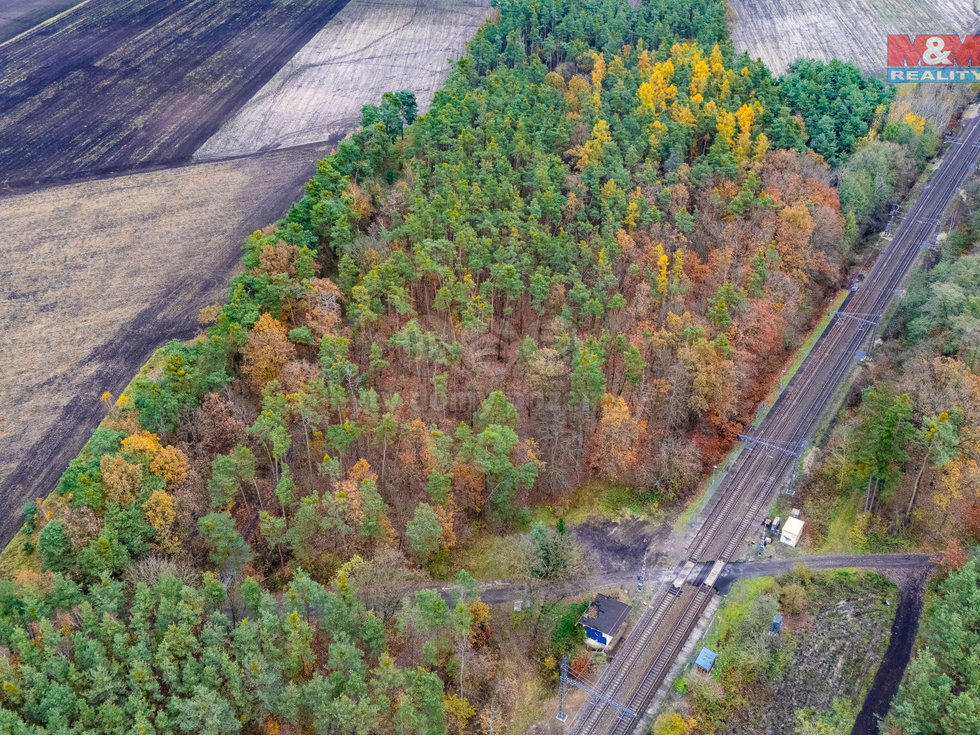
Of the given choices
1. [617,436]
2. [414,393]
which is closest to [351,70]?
[414,393]

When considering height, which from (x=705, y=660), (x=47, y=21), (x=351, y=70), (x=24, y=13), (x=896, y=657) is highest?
(x=24, y=13)

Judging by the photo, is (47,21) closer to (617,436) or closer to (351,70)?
(351,70)

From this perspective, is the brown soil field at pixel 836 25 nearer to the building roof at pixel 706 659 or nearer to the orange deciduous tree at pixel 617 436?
the orange deciduous tree at pixel 617 436

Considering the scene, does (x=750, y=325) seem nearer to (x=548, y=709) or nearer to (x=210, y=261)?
(x=548, y=709)

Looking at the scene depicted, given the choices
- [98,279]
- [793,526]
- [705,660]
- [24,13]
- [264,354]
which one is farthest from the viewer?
[24,13]

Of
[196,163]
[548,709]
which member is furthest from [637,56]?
[548,709]

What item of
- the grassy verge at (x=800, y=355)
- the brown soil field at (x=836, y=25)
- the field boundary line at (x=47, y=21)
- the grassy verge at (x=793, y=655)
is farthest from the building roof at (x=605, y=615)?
the field boundary line at (x=47, y=21)

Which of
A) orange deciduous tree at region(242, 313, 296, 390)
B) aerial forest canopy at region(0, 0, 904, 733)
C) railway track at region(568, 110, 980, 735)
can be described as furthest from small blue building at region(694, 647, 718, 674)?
orange deciduous tree at region(242, 313, 296, 390)
